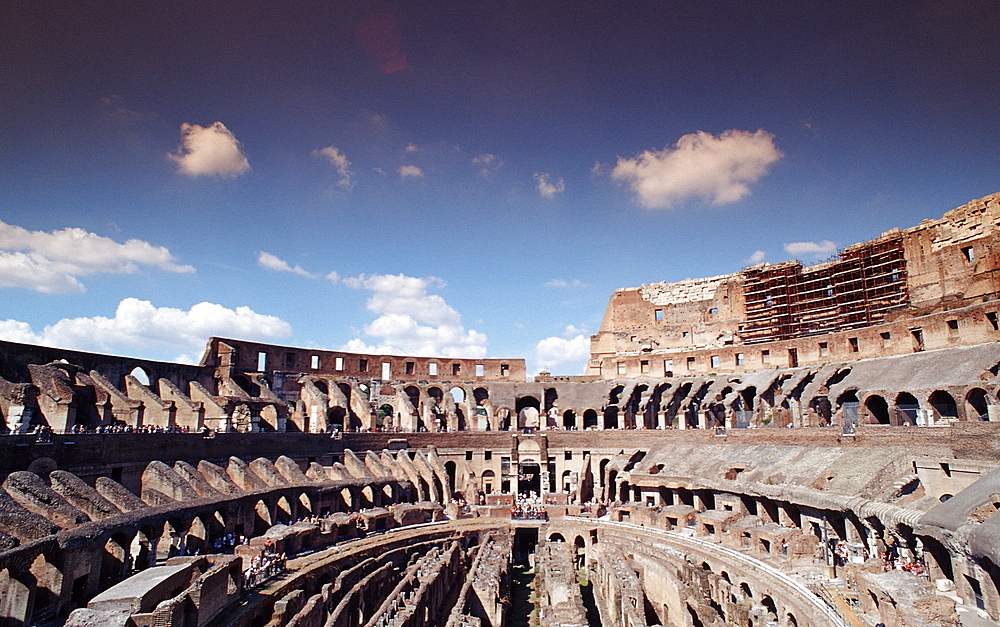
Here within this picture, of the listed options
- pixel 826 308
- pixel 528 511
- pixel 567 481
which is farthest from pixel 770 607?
pixel 826 308

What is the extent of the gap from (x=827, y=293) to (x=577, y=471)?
75.6 feet

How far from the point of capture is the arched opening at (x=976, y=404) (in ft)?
89.4

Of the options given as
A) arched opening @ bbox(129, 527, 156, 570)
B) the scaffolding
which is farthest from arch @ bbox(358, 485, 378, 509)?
the scaffolding

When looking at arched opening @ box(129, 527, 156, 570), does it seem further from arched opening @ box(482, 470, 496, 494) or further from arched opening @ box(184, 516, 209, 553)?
arched opening @ box(482, 470, 496, 494)

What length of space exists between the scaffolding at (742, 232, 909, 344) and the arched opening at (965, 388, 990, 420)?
470 inches

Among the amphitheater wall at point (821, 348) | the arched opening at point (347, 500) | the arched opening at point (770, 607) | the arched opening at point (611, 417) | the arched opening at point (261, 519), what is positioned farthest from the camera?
the arched opening at point (611, 417)

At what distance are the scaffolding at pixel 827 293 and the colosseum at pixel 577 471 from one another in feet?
0.66

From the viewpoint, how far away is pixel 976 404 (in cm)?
2891

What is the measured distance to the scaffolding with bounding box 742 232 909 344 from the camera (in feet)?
136

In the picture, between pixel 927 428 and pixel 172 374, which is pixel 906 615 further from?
pixel 172 374

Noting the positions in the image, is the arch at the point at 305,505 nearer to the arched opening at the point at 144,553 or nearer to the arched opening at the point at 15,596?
the arched opening at the point at 144,553

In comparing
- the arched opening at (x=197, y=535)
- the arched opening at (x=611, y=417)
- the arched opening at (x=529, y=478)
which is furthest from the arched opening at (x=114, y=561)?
the arched opening at (x=611, y=417)

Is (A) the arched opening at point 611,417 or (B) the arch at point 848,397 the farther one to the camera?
(A) the arched opening at point 611,417

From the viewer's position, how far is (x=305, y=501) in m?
31.7
